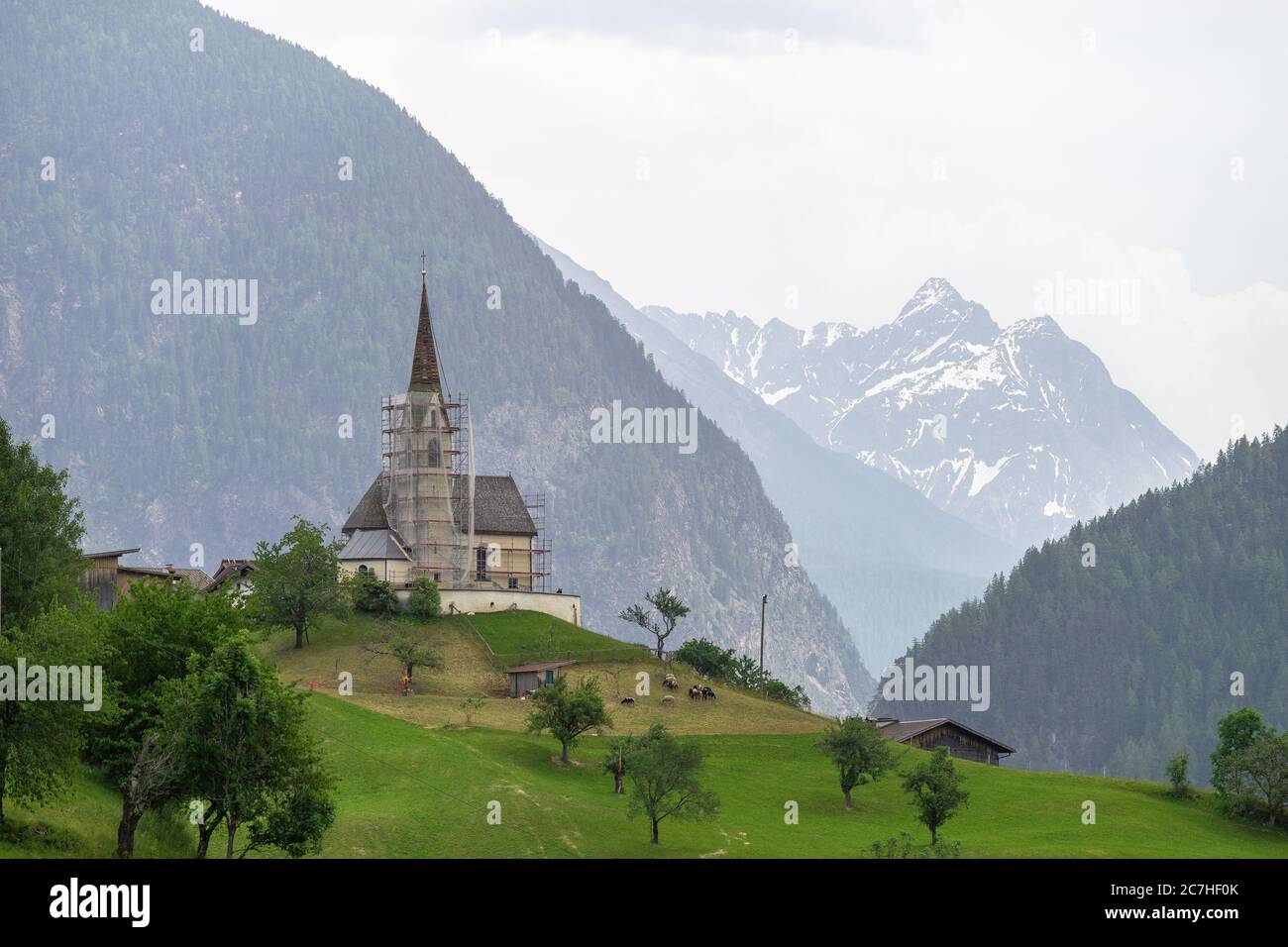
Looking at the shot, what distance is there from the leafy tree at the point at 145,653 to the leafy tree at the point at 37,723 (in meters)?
3.47

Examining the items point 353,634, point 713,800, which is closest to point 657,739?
point 713,800

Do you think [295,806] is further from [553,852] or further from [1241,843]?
[1241,843]

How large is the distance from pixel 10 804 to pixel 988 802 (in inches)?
2255

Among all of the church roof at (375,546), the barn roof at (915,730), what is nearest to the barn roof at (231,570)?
the church roof at (375,546)

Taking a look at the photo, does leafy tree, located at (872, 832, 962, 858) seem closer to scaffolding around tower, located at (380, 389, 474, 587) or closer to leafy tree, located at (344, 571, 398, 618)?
leafy tree, located at (344, 571, 398, 618)

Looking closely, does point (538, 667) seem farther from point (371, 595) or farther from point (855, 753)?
point (855, 753)

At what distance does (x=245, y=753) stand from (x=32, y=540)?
2944cm

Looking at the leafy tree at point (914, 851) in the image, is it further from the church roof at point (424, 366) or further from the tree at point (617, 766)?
the church roof at point (424, 366)

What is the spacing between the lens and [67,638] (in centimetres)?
6619

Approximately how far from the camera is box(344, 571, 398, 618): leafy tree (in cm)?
13412

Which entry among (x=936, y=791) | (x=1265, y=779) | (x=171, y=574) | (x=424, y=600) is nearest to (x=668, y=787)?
(x=936, y=791)

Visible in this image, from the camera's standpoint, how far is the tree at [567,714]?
104625mm

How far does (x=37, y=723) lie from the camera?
62.9m

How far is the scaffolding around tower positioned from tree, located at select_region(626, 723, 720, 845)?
212 ft
